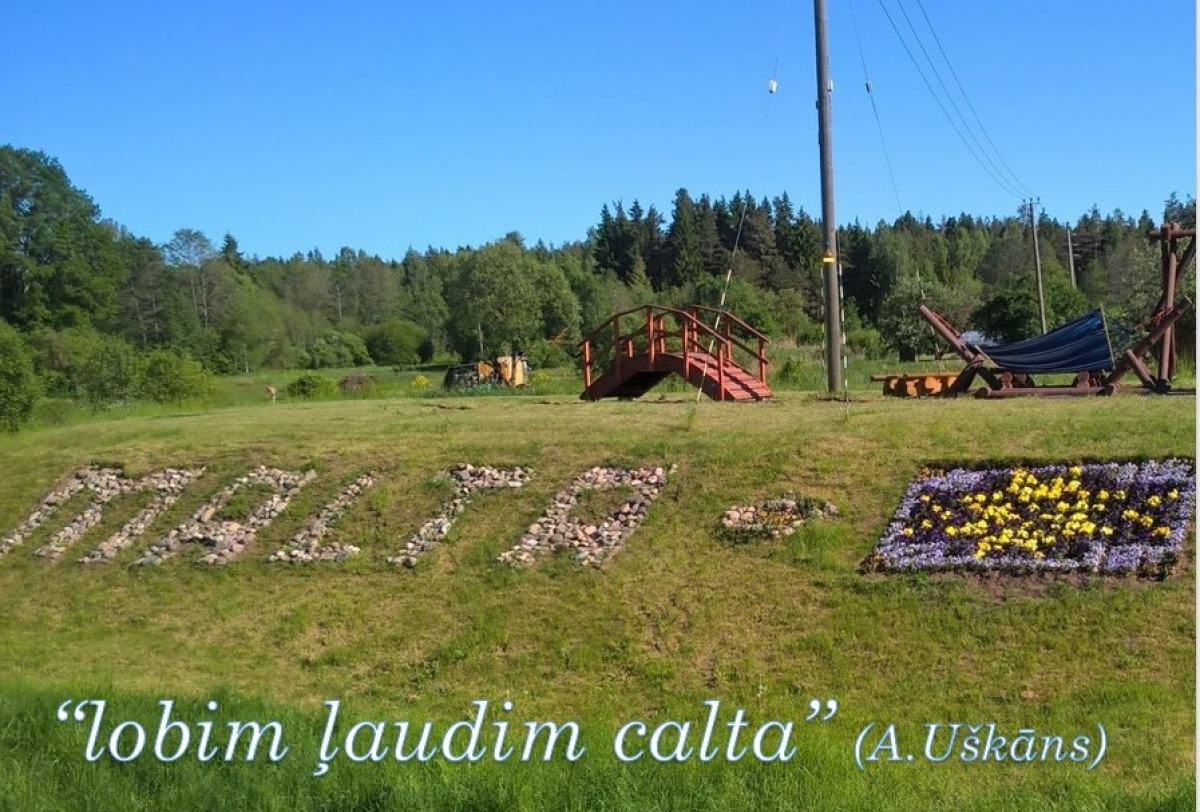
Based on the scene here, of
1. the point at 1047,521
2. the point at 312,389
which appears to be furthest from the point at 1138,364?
the point at 312,389

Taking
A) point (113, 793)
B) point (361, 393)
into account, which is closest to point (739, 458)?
point (113, 793)

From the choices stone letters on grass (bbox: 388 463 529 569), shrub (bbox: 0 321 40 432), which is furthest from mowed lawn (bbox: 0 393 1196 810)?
shrub (bbox: 0 321 40 432)

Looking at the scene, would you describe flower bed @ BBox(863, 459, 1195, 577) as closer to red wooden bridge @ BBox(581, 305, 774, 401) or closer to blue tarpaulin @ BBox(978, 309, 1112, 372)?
blue tarpaulin @ BBox(978, 309, 1112, 372)

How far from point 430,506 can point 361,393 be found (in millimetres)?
22825

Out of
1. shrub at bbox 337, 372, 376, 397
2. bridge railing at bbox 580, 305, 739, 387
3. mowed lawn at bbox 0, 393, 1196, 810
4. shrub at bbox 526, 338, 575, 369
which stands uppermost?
bridge railing at bbox 580, 305, 739, 387

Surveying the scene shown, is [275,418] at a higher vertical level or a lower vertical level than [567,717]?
higher

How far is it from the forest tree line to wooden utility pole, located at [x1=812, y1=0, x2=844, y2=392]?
60.6ft

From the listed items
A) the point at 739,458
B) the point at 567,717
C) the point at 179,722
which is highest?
the point at 739,458

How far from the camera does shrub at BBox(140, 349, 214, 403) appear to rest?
3144 centimetres

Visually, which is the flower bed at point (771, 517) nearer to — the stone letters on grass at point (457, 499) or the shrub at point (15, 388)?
the stone letters on grass at point (457, 499)

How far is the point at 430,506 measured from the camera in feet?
40.4

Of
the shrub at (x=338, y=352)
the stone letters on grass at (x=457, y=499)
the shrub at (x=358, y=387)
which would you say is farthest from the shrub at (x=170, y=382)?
the shrub at (x=338, y=352)

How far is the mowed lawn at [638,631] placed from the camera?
5609mm

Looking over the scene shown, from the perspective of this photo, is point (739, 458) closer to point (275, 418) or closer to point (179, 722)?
point (179, 722)
